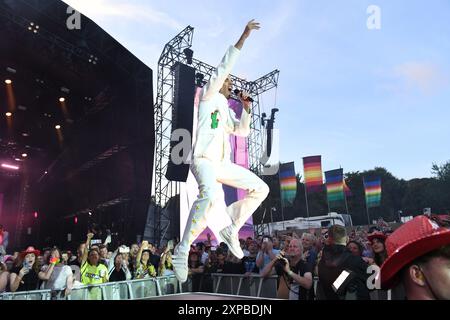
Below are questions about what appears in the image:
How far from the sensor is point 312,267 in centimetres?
423

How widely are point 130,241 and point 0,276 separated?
11859mm

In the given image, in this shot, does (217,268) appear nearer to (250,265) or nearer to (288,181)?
(250,265)

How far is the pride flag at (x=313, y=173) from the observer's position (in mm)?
22188

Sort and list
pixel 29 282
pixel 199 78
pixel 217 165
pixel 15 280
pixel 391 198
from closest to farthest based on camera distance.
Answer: pixel 217 165, pixel 15 280, pixel 29 282, pixel 199 78, pixel 391 198

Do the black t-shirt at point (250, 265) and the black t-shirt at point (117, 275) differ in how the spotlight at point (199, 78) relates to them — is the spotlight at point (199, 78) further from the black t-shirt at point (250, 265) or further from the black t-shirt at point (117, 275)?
the black t-shirt at point (117, 275)

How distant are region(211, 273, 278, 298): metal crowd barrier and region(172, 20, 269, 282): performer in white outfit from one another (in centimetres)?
86

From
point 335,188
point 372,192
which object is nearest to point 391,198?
point 372,192

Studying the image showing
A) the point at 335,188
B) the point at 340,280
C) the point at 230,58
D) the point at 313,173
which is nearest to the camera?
the point at 340,280

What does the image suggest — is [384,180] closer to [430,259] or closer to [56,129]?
[56,129]

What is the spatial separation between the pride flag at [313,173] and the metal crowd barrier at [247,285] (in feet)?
56.5

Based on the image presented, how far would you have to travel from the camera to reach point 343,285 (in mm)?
2865

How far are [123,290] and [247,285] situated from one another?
1800mm

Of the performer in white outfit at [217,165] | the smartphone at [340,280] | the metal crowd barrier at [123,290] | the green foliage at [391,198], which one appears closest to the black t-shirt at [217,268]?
the metal crowd barrier at [123,290]

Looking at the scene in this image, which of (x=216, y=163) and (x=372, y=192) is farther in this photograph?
(x=372, y=192)
